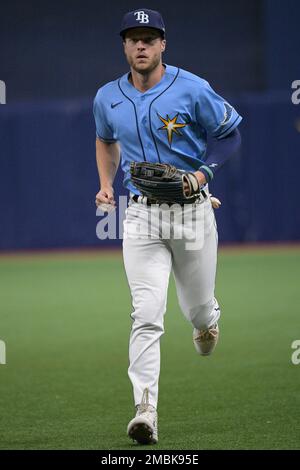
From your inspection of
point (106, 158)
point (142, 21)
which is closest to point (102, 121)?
point (106, 158)

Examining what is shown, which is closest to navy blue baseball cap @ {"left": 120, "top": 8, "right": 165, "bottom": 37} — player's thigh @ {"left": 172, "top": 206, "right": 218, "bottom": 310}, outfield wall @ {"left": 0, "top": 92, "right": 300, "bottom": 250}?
player's thigh @ {"left": 172, "top": 206, "right": 218, "bottom": 310}

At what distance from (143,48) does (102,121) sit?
521 mm

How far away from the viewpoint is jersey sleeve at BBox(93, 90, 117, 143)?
5531 millimetres

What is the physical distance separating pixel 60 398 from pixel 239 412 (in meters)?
1.22

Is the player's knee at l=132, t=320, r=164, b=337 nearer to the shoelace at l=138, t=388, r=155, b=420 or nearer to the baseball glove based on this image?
the shoelace at l=138, t=388, r=155, b=420

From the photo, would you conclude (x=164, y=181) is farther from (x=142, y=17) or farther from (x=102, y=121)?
(x=142, y=17)

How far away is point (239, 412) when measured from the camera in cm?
571

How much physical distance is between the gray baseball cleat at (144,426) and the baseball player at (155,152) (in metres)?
0.06

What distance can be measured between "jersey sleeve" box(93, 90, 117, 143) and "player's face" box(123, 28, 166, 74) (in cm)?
31

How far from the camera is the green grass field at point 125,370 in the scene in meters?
5.23

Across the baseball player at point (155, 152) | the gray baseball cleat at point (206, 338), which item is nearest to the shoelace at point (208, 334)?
the gray baseball cleat at point (206, 338)

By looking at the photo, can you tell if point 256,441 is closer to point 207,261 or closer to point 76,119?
point 207,261

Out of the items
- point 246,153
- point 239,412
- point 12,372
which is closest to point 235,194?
point 246,153

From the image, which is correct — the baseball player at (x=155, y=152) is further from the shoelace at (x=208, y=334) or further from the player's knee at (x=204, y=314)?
the shoelace at (x=208, y=334)
